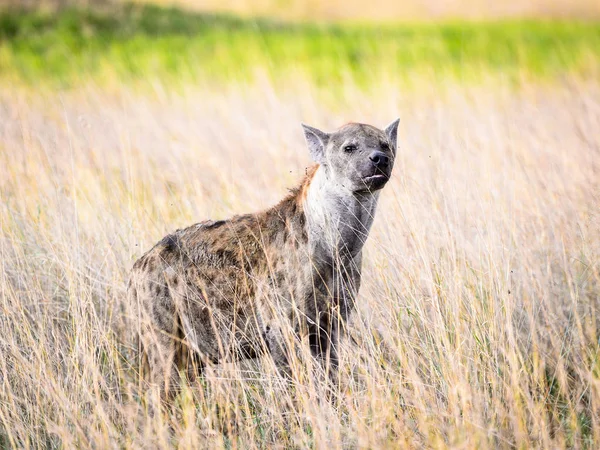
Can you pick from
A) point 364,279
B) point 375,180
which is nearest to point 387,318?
point 364,279

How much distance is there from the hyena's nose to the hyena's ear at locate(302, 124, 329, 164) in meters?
0.36

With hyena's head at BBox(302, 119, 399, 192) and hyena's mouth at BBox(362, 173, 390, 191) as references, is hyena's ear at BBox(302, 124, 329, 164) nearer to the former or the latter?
hyena's head at BBox(302, 119, 399, 192)

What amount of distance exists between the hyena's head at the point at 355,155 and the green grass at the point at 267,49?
25.7 ft

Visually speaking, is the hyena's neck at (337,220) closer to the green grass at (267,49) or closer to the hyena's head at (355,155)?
the hyena's head at (355,155)

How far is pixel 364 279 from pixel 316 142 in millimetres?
969

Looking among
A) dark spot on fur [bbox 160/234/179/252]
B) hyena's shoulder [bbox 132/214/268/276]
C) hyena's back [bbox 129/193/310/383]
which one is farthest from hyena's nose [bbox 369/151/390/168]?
dark spot on fur [bbox 160/234/179/252]

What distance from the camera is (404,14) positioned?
24.1 m

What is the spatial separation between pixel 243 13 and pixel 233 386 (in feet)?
68.9

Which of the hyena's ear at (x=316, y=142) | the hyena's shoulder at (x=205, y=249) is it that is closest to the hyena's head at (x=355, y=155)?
the hyena's ear at (x=316, y=142)

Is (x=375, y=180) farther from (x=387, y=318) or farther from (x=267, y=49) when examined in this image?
(x=267, y=49)

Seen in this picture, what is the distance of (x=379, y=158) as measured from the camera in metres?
3.70

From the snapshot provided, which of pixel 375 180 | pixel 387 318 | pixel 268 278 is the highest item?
pixel 375 180

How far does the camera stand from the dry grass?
334cm

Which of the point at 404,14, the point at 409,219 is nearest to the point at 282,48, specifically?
the point at 404,14
